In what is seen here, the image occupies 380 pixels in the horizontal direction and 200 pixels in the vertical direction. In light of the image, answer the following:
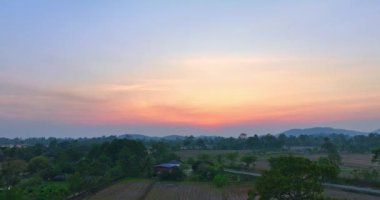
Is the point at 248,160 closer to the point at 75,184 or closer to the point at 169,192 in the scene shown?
the point at 169,192

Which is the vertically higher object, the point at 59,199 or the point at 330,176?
the point at 330,176

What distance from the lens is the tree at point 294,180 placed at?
1725 centimetres

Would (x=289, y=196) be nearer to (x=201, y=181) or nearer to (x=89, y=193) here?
(x=89, y=193)

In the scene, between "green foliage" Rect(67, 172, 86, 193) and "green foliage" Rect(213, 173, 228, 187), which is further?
"green foliage" Rect(213, 173, 228, 187)

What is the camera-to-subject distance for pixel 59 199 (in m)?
33.1

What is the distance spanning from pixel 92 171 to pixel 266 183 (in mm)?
38355

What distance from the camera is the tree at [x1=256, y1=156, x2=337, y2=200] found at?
17250 mm

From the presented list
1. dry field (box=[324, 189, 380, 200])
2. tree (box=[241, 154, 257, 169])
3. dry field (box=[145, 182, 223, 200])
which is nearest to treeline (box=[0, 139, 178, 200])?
dry field (box=[145, 182, 223, 200])

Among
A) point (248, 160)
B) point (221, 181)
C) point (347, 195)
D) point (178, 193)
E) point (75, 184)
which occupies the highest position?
point (248, 160)

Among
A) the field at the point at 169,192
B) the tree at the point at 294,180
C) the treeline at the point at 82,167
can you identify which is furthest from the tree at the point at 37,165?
the tree at the point at 294,180

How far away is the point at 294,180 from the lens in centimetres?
1734

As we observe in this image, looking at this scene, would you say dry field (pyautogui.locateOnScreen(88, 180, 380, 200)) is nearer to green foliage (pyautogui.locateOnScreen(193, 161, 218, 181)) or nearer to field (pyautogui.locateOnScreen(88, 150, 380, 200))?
field (pyautogui.locateOnScreen(88, 150, 380, 200))

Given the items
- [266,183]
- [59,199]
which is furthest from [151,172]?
[266,183]

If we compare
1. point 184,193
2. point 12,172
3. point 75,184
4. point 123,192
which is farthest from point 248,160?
point 12,172
